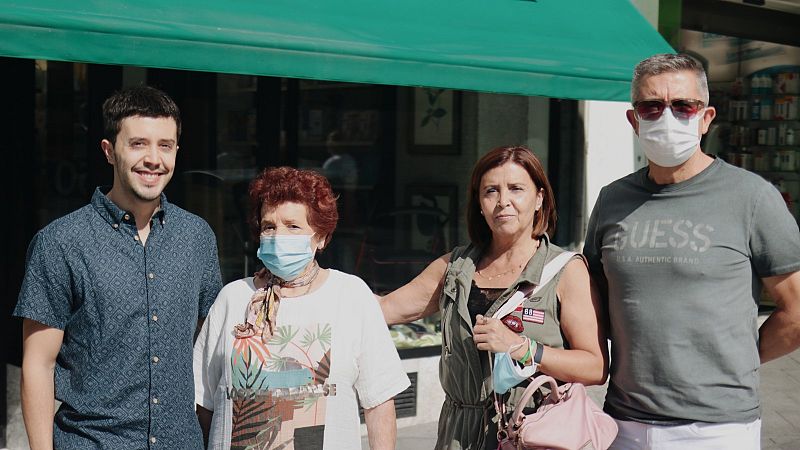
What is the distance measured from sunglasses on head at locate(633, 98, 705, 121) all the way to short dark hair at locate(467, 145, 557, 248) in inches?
14.9

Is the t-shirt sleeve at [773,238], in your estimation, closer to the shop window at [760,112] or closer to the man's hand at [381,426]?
the man's hand at [381,426]

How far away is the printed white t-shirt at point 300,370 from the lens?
291 centimetres

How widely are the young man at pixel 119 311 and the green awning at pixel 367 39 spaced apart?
135 cm

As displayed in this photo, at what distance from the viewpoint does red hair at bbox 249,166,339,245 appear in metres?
3.00

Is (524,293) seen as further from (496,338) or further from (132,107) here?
(132,107)

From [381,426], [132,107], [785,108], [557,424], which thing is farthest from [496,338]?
[785,108]

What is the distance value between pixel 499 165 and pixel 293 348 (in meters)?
0.90

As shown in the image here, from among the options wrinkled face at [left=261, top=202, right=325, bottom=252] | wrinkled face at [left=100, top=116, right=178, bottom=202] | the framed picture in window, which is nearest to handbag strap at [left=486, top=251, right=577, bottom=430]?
wrinkled face at [left=261, top=202, right=325, bottom=252]

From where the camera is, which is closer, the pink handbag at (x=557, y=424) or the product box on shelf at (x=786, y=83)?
the pink handbag at (x=557, y=424)

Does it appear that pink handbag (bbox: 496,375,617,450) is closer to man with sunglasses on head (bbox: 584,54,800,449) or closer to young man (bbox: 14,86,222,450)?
man with sunglasses on head (bbox: 584,54,800,449)

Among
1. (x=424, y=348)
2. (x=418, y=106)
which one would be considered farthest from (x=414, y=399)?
(x=418, y=106)

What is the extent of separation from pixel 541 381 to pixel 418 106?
4240 millimetres

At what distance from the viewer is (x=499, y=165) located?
326 centimetres

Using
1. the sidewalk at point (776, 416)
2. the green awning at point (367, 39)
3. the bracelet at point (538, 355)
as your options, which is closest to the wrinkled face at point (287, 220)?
the bracelet at point (538, 355)
